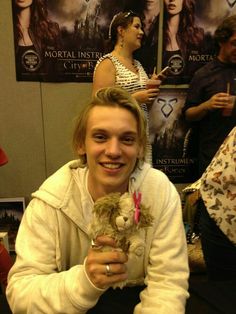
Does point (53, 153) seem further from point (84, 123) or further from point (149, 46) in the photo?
point (84, 123)

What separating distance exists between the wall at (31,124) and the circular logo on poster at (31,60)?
0.08 metres

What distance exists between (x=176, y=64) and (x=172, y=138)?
535 mm

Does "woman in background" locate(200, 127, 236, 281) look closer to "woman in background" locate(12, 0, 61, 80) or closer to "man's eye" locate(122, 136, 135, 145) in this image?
"man's eye" locate(122, 136, 135, 145)

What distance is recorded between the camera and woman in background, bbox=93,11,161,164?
6.30 feet

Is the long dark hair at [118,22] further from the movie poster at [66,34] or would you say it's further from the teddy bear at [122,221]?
the teddy bear at [122,221]

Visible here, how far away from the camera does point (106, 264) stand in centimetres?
81

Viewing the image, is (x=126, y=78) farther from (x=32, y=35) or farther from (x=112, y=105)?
(x=112, y=105)

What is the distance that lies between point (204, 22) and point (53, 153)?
1.41 metres

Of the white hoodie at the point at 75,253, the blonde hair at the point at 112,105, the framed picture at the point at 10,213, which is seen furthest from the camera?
the framed picture at the point at 10,213

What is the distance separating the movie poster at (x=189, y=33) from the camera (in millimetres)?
2363

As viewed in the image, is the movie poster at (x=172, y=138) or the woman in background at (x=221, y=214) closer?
the woman in background at (x=221, y=214)

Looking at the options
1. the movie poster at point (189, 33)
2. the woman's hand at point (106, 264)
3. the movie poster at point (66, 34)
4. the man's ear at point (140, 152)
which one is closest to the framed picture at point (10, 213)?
the movie poster at point (66, 34)

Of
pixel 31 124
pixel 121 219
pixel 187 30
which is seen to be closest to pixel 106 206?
pixel 121 219

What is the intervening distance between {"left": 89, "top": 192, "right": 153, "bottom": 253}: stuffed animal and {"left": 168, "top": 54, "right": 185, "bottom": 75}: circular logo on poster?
1.83 m
